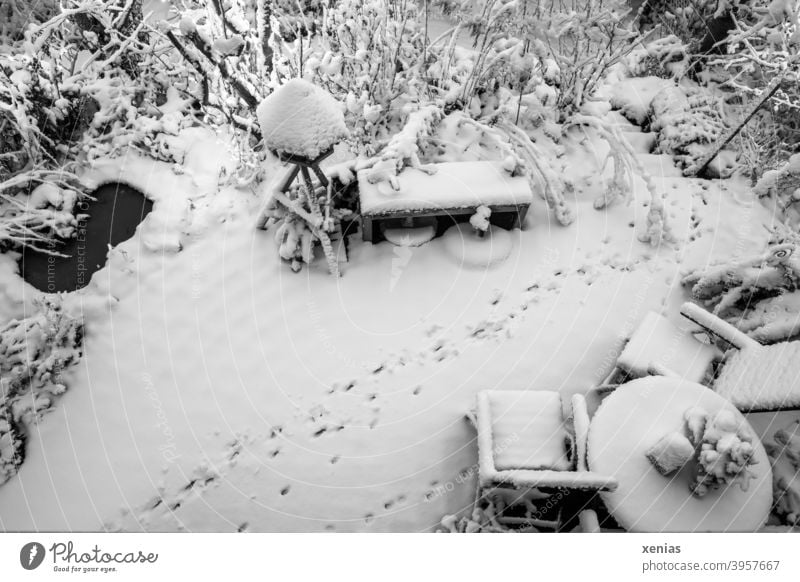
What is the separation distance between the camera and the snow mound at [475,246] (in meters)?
3.74

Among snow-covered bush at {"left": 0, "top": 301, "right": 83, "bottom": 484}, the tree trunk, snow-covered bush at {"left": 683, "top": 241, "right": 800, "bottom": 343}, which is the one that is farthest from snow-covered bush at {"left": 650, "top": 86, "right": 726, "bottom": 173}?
snow-covered bush at {"left": 0, "top": 301, "right": 83, "bottom": 484}

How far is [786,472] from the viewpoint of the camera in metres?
2.70

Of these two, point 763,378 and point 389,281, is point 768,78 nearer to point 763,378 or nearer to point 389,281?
point 763,378

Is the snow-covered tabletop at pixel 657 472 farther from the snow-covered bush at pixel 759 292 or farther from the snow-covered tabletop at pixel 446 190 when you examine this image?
the snow-covered tabletop at pixel 446 190

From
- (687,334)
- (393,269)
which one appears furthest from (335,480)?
(687,334)

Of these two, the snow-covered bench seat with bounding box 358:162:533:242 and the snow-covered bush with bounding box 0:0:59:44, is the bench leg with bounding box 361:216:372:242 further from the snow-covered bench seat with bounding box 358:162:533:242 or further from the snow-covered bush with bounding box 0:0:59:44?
the snow-covered bush with bounding box 0:0:59:44

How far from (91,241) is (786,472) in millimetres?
5286

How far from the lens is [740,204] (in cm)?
413

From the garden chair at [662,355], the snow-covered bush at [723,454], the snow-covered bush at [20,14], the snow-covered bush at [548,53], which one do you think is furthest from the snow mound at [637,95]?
the snow-covered bush at [20,14]

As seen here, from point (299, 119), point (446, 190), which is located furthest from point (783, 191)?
point (299, 119)

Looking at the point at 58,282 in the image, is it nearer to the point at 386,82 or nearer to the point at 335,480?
the point at 335,480
